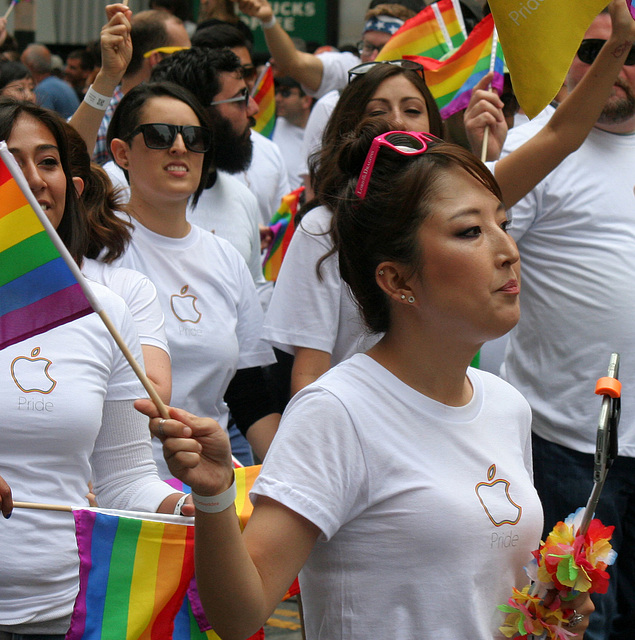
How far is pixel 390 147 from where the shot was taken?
2.21 m

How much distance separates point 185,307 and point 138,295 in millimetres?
512

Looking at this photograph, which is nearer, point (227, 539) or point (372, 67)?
point (227, 539)

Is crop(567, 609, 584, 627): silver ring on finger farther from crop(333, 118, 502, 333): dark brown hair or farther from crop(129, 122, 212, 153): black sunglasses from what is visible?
crop(129, 122, 212, 153): black sunglasses

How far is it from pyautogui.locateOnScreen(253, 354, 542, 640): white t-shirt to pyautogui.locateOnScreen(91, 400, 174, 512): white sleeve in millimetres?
767

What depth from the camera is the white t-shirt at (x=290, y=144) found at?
8.00m

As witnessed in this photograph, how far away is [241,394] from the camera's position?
379 cm

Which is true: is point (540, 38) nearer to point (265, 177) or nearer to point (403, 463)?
point (403, 463)

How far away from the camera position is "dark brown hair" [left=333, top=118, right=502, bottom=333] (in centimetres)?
215

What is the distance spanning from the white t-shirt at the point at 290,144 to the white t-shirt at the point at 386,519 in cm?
596

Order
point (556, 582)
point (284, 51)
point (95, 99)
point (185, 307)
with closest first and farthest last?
point (556, 582), point (185, 307), point (95, 99), point (284, 51)

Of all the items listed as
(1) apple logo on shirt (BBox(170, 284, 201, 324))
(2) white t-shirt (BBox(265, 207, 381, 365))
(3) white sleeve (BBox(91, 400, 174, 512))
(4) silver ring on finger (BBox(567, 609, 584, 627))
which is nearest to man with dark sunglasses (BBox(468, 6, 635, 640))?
(2) white t-shirt (BBox(265, 207, 381, 365))

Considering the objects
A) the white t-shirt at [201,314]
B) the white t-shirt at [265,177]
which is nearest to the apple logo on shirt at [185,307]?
the white t-shirt at [201,314]

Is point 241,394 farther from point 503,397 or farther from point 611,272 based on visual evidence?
point 503,397

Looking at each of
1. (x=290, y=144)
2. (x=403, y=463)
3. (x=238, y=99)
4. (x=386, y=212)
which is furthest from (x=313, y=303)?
(x=290, y=144)
